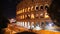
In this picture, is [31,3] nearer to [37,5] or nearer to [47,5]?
[37,5]

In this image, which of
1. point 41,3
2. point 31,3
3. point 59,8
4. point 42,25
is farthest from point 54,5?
point 31,3

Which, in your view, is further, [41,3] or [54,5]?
[41,3]

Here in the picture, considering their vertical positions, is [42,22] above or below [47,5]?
below

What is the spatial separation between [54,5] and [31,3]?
129 inches

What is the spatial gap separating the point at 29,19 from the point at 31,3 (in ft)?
5.96

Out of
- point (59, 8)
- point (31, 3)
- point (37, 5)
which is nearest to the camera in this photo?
point (59, 8)

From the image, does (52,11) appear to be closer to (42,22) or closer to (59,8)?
(59,8)

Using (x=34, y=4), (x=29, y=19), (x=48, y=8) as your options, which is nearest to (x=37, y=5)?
(x=34, y=4)

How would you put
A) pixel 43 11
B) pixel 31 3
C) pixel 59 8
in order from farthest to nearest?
pixel 31 3, pixel 43 11, pixel 59 8

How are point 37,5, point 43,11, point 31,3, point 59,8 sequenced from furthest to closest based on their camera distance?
point 31,3
point 37,5
point 43,11
point 59,8

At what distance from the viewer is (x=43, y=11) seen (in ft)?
38.6

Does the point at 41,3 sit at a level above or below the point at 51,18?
above

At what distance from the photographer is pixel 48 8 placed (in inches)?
462

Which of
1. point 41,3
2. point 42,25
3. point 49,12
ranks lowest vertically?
point 42,25
